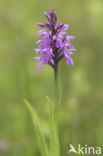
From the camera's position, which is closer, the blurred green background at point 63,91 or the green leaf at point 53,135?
the green leaf at point 53,135

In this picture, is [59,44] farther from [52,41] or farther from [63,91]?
[63,91]

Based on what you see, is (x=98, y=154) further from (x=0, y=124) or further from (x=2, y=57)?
(x=2, y=57)

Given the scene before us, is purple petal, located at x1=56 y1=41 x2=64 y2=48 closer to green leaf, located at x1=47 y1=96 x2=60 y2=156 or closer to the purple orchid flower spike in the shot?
the purple orchid flower spike

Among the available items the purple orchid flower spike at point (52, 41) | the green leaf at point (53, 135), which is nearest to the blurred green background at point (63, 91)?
the green leaf at point (53, 135)

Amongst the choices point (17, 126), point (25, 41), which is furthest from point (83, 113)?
point (25, 41)

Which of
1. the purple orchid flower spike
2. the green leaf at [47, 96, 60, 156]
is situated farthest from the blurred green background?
the purple orchid flower spike

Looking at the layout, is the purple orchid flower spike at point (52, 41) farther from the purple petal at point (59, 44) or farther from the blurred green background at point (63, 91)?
the blurred green background at point (63, 91)

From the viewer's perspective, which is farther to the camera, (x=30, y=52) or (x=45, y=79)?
(x=30, y=52)

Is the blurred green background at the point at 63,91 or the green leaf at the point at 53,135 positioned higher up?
the blurred green background at the point at 63,91
